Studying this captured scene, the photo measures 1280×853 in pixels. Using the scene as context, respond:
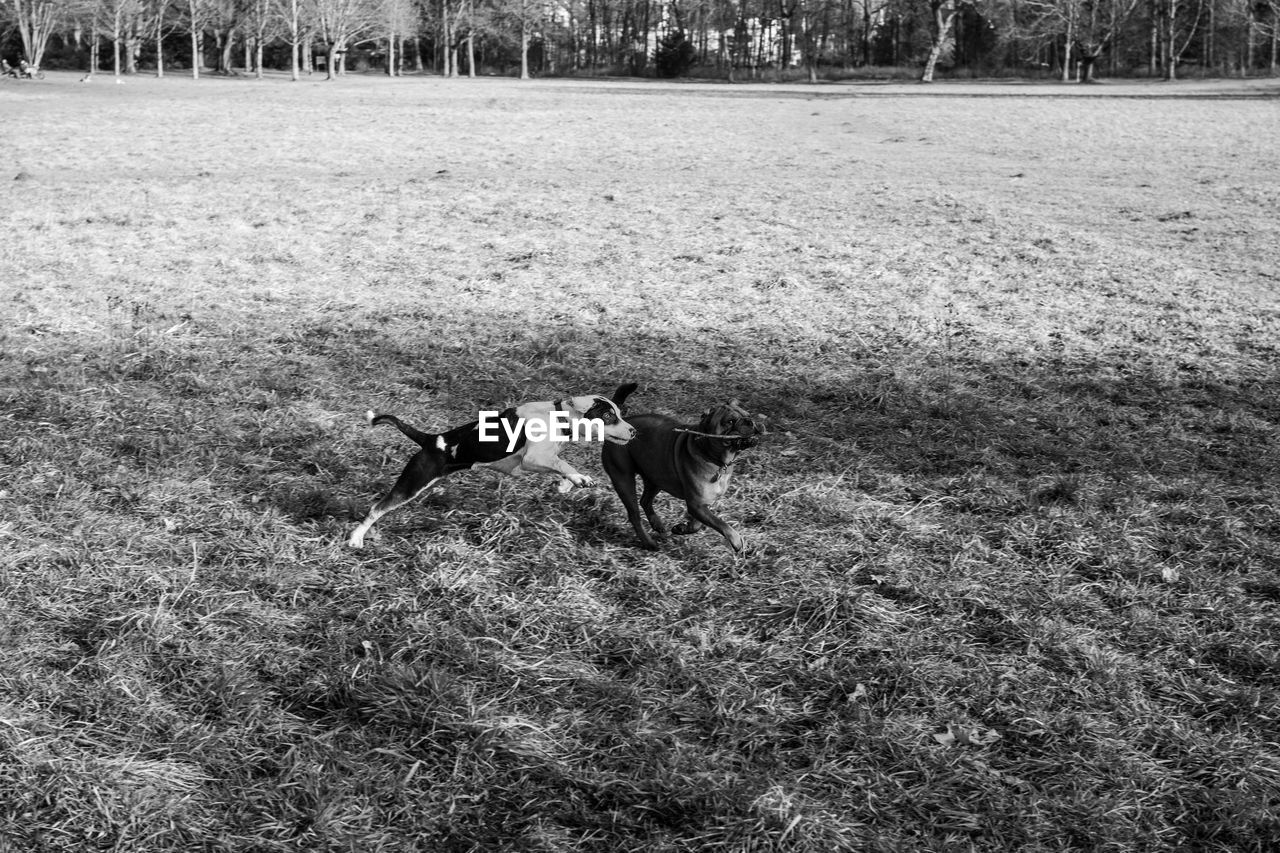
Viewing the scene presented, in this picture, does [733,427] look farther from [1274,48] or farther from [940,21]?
[1274,48]

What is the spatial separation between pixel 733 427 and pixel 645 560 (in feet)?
2.78

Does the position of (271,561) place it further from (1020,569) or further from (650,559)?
(1020,569)

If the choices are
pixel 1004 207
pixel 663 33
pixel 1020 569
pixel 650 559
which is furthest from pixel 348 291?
pixel 663 33

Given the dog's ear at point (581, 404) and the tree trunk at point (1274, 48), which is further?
the tree trunk at point (1274, 48)

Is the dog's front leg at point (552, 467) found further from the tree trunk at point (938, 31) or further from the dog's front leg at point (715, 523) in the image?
the tree trunk at point (938, 31)

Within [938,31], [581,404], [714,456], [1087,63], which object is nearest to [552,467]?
[581,404]

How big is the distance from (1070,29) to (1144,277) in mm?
54156

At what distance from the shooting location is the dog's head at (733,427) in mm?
3592

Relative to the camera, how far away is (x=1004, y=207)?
13641 millimetres

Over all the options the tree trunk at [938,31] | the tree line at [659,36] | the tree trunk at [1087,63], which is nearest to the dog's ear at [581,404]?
the tree line at [659,36]

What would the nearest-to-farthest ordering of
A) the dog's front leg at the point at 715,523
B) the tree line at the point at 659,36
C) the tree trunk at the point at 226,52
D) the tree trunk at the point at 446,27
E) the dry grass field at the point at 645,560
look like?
1. the dry grass field at the point at 645,560
2. the dog's front leg at the point at 715,523
3. the tree line at the point at 659,36
4. the tree trunk at the point at 226,52
5. the tree trunk at the point at 446,27

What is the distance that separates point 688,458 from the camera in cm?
380

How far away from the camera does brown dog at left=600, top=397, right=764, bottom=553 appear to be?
365 centimetres

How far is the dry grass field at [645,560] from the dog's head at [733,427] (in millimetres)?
669
